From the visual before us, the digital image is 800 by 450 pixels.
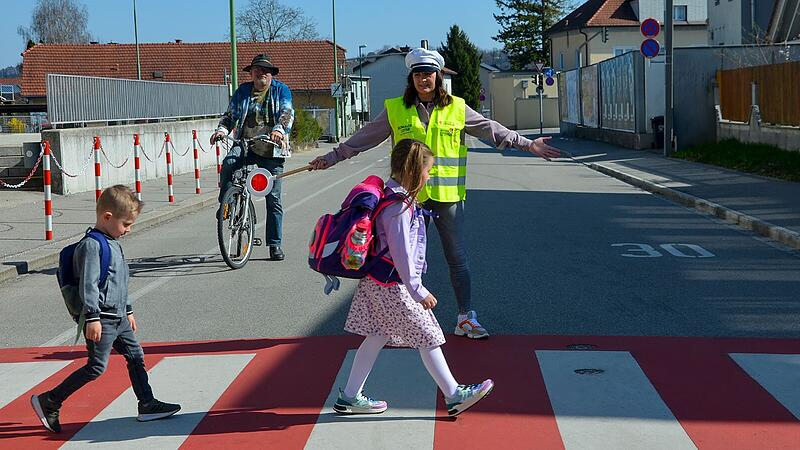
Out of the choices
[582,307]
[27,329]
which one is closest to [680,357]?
[582,307]

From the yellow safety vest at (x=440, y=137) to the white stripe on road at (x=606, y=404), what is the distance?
1.20 m

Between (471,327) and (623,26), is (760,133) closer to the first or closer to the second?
(471,327)

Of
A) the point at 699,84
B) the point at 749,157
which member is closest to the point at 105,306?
the point at 749,157

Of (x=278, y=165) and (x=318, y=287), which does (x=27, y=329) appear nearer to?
(x=318, y=287)

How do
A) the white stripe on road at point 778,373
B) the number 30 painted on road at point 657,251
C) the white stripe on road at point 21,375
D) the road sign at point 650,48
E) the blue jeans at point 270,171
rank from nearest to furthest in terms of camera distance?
the white stripe on road at point 778,373, the white stripe on road at point 21,375, the blue jeans at point 270,171, the number 30 painted on road at point 657,251, the road sign at point 650,48

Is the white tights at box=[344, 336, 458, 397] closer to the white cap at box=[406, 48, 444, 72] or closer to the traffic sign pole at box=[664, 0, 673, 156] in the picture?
the white cap at box=[406, 48, 444, 72]

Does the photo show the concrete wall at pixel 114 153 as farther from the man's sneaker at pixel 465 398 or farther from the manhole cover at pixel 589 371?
the man's sneaker at pixel 465 398

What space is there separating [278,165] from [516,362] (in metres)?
5.13

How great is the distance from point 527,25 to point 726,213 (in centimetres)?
9839

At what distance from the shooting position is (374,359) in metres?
5.56

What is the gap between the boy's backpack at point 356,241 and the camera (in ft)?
17.5

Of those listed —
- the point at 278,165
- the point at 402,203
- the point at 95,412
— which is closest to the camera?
the point at 402,203

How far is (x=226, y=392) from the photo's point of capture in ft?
20.2

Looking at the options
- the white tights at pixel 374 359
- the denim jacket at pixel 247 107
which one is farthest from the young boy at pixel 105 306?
the denim jacket at pixel 247 107
